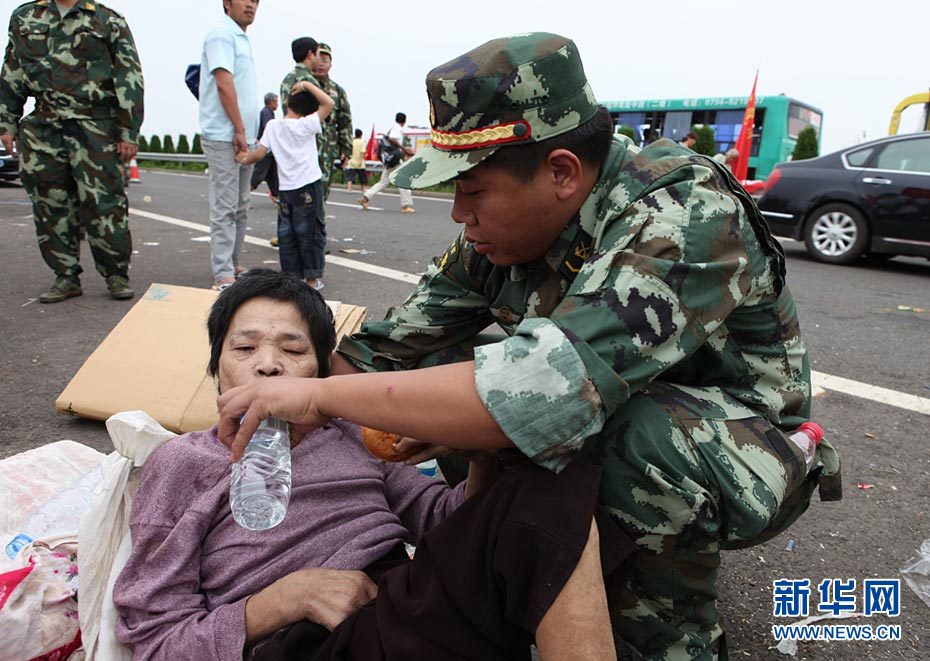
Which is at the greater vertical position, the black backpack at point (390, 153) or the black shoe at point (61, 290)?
the black backpack at point (390, 153)

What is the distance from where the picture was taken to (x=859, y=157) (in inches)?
310

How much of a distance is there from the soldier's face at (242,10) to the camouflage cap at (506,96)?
4215mm

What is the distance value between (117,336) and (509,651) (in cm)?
251

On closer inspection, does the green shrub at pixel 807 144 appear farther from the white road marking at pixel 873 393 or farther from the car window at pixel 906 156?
the white road marking at pixel 873 393

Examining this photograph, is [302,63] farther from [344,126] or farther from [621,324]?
[621,324]

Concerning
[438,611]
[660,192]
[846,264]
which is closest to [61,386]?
[438,611]

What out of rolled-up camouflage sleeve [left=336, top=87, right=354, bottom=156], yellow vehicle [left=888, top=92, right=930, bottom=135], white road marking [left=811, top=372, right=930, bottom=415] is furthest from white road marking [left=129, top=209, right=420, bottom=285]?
yellow vehicle [left=888, top=92, right=930, bottom=135]

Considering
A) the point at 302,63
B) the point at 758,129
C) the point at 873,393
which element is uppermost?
the point at 758,129

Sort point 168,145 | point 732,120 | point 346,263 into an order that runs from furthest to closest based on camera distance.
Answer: point 168,145 < point 732,120 < point 346,263

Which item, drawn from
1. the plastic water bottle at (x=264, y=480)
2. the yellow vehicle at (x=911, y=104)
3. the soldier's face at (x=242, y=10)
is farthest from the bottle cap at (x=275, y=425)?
the yellow vehicle at (x=911, y=104)

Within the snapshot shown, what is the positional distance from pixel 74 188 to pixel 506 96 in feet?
14.1

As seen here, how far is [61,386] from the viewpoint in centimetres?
330

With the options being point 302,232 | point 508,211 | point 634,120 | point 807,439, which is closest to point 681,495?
point 807,439

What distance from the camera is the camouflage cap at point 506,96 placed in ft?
4.68
